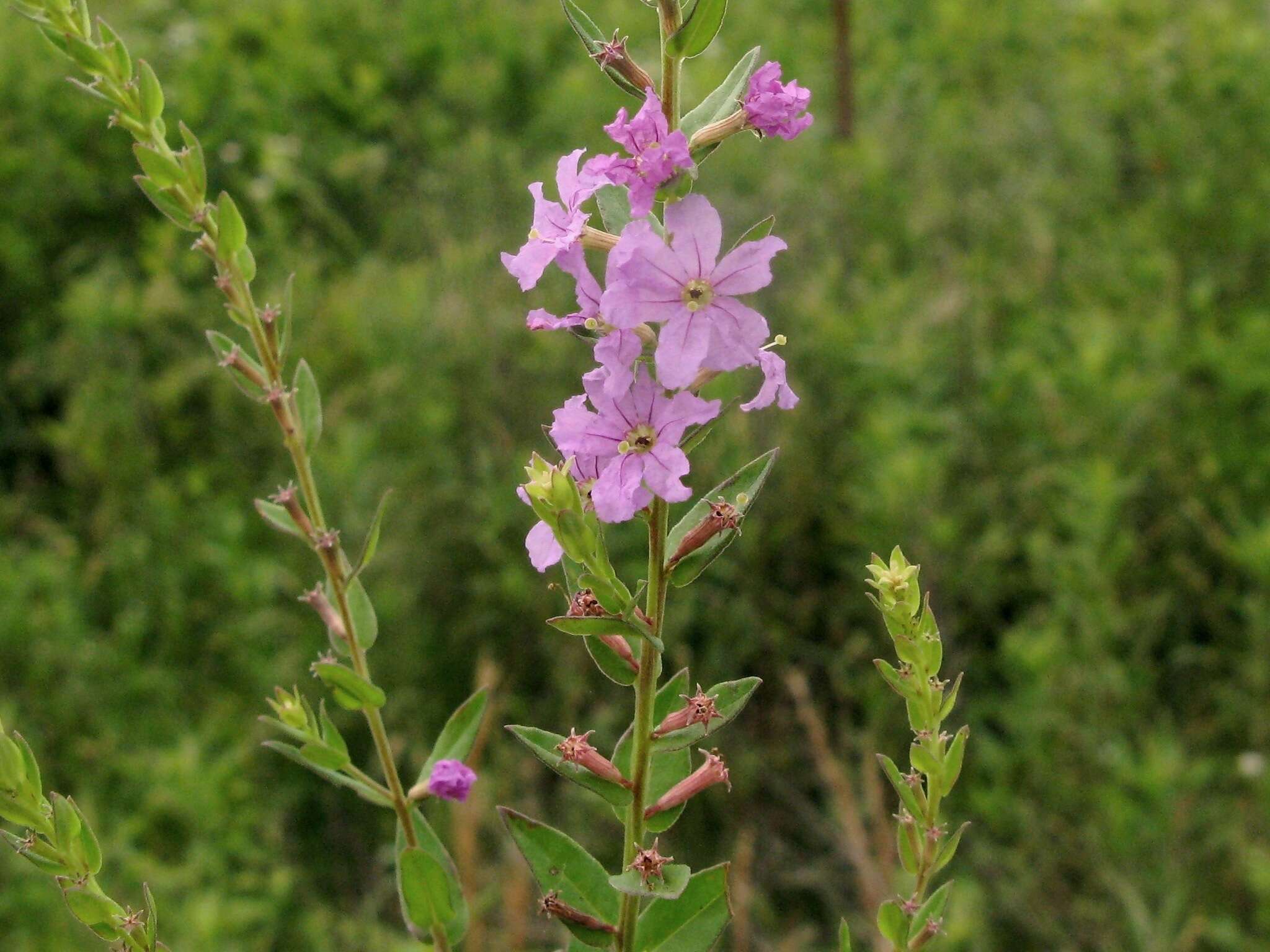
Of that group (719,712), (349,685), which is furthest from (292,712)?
(719,712)

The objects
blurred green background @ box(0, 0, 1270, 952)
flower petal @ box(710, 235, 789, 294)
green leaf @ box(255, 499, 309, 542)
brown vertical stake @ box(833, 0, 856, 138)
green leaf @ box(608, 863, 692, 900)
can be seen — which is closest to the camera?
green leaf @ box(608, 863, 692, 900)

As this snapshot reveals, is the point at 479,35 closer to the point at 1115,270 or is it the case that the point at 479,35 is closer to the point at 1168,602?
the point at 1115,270

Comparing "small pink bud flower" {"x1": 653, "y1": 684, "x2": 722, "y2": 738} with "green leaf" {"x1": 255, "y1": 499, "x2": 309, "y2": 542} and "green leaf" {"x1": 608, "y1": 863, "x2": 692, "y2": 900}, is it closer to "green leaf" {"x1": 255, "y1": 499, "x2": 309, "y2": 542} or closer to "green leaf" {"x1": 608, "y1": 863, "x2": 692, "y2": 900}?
"green leaf" {"x1": 608, "y1": 863, "x2": 692, "y2": 900}

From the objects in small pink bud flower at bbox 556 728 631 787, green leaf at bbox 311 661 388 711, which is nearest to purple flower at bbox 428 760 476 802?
green leaf at bbox 311 661 388 711

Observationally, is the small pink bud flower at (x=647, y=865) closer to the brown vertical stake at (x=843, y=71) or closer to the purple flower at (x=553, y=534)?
the purple flower at (x=553, y=534)

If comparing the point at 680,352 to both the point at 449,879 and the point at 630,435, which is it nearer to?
the point at 630,435
